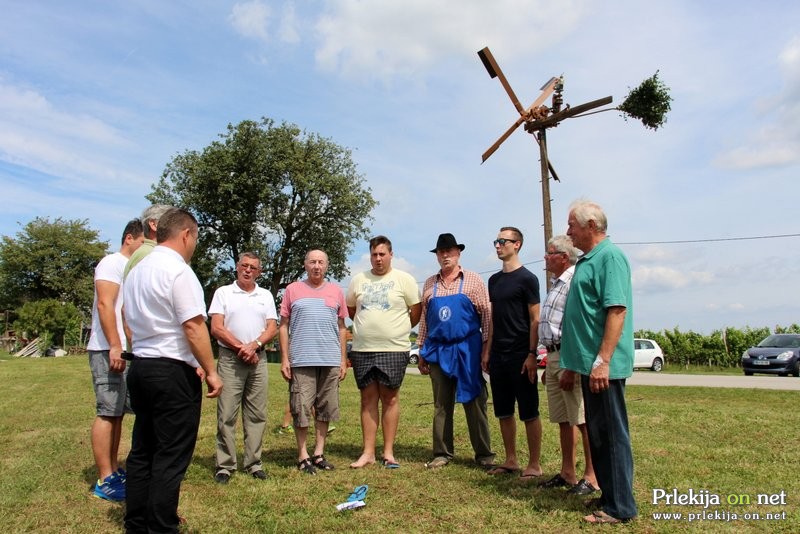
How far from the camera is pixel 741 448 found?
235 inches

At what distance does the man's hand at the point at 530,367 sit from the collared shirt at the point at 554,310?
0.65 feet

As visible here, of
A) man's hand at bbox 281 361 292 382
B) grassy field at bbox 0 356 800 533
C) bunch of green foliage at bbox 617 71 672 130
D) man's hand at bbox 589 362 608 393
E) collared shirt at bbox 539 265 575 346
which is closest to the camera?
man's hand at bbox 589 362 608 393

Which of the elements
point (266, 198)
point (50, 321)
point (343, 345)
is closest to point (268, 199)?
point (266, 198)

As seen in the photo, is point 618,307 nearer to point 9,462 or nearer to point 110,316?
point 110,316

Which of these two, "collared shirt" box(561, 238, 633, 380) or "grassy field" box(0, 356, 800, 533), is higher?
"collared shirt" box(561, 238, 633, 380)

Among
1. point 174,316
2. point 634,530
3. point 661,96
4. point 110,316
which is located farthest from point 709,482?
point 661,96

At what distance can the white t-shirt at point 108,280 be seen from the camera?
4.56m

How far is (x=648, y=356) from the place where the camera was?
85.5 feet

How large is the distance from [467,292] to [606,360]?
6.72 ft

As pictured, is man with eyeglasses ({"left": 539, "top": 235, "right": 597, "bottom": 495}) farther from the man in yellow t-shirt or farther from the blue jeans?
the man in yellow t-shirt

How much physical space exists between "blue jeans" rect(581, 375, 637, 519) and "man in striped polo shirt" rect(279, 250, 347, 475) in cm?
258

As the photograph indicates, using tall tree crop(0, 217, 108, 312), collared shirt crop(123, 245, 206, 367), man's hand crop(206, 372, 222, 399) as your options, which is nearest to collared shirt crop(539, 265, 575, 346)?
man's hand crop(206, 372, 222, 399)

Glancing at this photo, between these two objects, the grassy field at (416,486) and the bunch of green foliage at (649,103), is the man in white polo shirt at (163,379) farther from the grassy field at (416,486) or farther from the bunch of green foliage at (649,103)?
the bunch of green foliage at (649,103)

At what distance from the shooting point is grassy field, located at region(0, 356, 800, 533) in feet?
12.8
